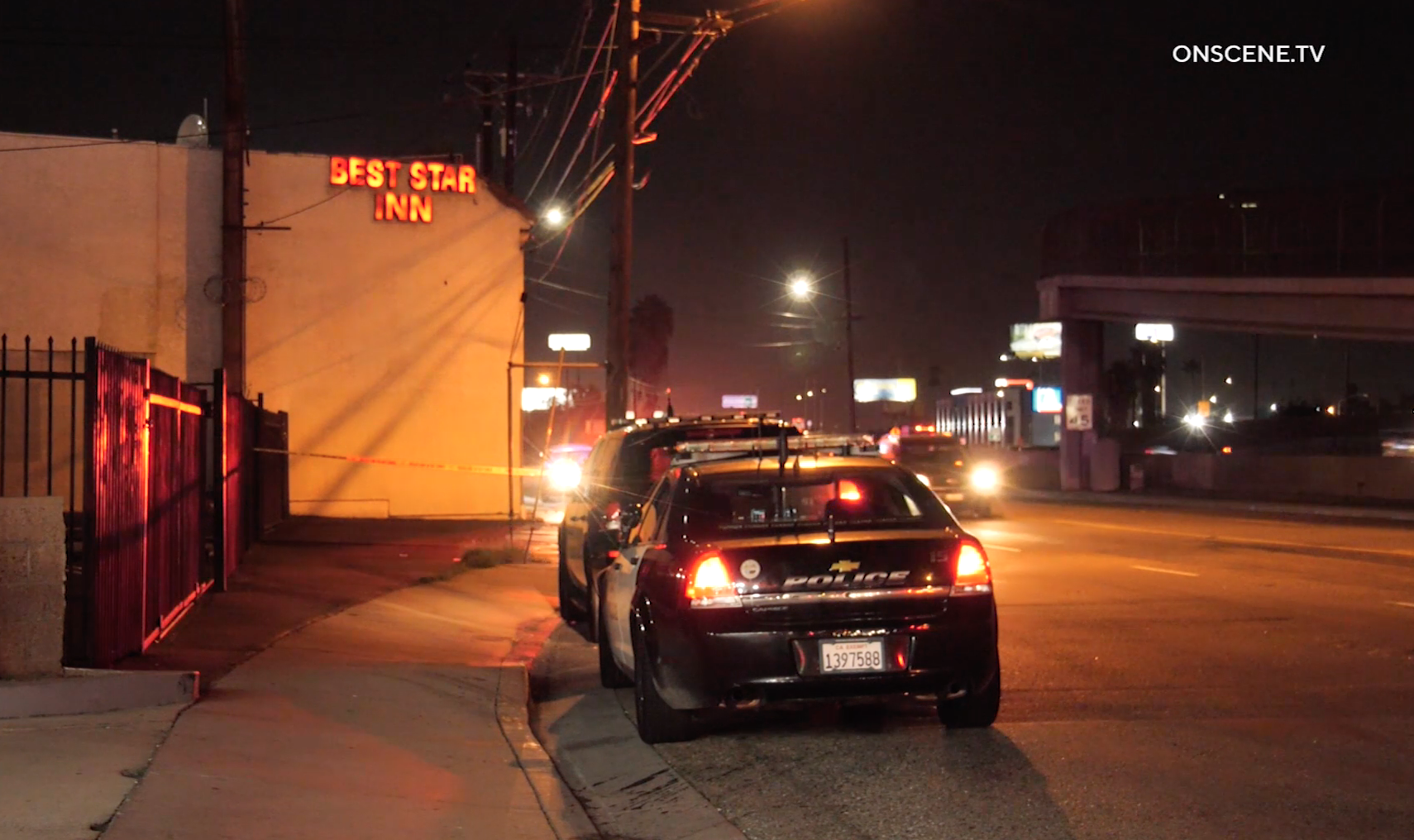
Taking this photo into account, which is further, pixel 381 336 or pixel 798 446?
pixel 381 336

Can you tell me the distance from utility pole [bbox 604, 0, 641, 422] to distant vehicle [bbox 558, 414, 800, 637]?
7736 mm

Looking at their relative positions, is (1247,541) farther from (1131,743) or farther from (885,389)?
(885,389)

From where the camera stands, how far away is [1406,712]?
8656 mm

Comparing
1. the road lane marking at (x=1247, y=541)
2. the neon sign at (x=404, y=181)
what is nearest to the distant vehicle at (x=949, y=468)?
the road lane marking at (x=1247, y=541)

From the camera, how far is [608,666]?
1044cm

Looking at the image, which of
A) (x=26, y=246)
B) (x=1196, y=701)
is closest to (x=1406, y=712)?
(x=1196, y=701)

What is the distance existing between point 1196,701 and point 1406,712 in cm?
116

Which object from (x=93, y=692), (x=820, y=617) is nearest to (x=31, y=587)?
Answer: (x=93, y=692)

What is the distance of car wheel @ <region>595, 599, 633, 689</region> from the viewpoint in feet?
33.8

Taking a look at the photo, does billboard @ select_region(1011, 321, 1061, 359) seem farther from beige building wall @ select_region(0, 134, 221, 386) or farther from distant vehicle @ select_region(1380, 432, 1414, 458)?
beige building wall @ select_region(0, 134, 221, 386)

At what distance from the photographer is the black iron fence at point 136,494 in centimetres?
907

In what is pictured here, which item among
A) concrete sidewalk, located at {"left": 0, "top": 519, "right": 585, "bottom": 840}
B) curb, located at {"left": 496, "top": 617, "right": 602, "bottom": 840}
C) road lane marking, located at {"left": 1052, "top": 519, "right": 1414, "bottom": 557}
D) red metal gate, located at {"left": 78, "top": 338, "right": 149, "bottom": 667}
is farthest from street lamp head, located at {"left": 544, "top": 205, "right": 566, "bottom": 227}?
red metal gate, located at {"left": 78, "top": 338, "right": 149, "bottom": 667}

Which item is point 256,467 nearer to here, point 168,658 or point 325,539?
point 325,539

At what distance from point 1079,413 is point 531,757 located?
4346 centimetres
